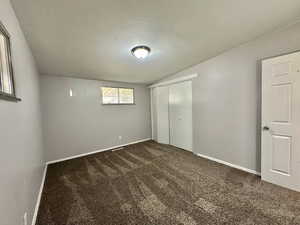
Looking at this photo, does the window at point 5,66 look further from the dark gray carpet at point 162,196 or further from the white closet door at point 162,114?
the white closet door at point 162,114

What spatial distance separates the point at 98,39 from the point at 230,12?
6.24 ft

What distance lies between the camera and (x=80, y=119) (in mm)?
3588

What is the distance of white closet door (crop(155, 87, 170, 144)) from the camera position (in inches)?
177

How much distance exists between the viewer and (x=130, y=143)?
4605 millimetres

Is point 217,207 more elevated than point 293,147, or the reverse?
point 293,147

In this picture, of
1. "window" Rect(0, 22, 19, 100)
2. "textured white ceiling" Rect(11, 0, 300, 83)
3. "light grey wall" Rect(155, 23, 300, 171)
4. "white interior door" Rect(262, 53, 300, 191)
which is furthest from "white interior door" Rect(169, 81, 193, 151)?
"window" Rect(0, 22, 19, 100)

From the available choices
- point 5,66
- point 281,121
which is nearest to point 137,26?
point 5,66

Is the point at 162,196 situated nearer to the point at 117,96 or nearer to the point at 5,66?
the point at 5,66

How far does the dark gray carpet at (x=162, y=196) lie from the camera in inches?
59.1

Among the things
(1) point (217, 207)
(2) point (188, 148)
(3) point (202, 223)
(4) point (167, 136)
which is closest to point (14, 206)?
(3) point (202, 223)

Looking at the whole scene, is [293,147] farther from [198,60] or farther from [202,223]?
[198,60]

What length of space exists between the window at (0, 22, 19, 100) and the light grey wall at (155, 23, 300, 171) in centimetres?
327

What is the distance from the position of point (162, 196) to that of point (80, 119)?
293cm

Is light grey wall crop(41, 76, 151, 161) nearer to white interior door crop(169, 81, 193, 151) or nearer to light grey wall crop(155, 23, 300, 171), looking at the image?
white interior door crop(169, 81, 193, 151)
